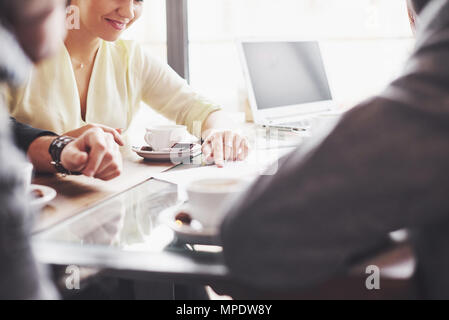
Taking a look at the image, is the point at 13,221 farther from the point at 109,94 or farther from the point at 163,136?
the point at 109,94

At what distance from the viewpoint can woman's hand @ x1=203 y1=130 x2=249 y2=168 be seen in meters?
Result: 1.17

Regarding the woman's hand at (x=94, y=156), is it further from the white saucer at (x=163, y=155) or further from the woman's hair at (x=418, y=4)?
the woman's hair at (x=418, y=4)

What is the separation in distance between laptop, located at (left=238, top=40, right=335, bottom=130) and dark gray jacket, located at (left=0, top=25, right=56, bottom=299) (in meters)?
1.35

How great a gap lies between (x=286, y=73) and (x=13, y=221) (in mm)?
1627

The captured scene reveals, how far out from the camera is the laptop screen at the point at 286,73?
1.77m

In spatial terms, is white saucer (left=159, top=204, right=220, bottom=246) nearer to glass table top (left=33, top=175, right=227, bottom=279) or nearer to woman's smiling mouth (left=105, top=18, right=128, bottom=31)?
glass table top (left=33, top=175, right=227, bottom=279)

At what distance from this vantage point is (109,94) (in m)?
1.50

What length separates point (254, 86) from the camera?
5.72 ft

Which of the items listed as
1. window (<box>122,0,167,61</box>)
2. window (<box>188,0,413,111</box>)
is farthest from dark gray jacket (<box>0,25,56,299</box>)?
window (<box>122,0,167,61</box>)

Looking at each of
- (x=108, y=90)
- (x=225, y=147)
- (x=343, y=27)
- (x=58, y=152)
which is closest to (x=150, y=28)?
(x=343, y=27)

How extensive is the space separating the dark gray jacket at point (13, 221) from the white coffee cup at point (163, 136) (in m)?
0.84

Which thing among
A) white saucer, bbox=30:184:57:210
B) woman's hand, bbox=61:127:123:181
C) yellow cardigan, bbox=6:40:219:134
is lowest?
white saucer, bbox=30:184:57:210
